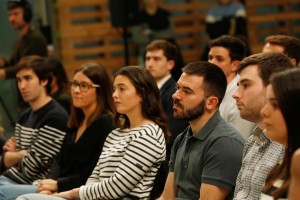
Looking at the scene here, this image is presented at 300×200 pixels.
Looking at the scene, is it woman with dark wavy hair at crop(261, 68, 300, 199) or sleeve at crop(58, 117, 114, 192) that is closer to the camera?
woman with dark wavy hair at crop(261, 68, 300, 199)

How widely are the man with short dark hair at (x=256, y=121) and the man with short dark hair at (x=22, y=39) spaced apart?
124 inches

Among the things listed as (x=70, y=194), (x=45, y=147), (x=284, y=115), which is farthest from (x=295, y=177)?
(x=45, y=147)

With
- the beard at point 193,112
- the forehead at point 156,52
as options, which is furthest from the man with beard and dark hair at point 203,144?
the forehead at point 156,52

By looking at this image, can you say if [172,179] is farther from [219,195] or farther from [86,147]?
[86,147]

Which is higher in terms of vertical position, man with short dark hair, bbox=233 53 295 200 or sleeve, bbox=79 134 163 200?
man with short dark hair, bbox=233 53 295 200

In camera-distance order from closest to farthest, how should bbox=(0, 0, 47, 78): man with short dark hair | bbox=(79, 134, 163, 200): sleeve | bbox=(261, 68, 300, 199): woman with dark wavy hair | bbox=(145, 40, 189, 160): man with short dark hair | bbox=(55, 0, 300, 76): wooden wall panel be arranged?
bbox=(261, 68, 300, 199): woman with dark wavy hair → bbox=(79, 134, 163, 200): sleeve → bbox=(145, 40, 189, 160): man with short dark hair → bbox=(0, 0, 47, 78): man with short dark hair → bbox=(55, 0, 300, 76): wooden wall panel

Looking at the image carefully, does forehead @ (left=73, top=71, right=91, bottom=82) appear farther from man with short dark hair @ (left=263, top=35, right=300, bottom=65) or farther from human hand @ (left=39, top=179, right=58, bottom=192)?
man with short dark hair @ (left=263, top=35, right=300, bottom=65)

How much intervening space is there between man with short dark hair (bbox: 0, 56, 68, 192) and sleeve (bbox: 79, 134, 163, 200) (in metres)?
0.94

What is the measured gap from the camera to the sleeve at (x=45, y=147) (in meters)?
4.25

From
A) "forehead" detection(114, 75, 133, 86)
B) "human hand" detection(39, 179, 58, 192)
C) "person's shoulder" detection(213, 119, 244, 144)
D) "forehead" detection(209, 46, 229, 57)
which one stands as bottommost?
"human hand" detection(39, 179, 58, 192)

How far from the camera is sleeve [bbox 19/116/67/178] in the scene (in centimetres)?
→ 425

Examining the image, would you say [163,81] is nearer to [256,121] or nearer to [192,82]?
[192,82]

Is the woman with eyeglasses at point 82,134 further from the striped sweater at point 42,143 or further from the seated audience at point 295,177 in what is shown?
the seated audience at point 295,177

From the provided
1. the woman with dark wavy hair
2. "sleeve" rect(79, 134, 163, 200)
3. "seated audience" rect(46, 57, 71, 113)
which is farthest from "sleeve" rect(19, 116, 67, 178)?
the woman with dark wavy hair
